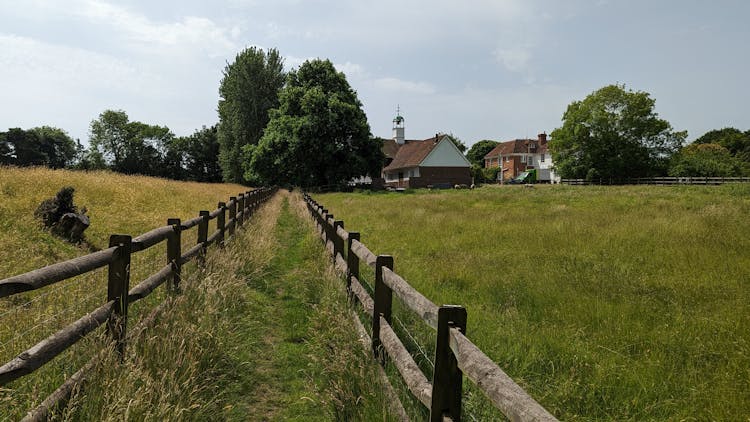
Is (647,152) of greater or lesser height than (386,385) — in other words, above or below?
above

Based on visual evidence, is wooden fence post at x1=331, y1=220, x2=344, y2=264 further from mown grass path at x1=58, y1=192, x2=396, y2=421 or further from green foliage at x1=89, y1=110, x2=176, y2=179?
green foliage at x1=89, y1=110, x2=176, y2=179

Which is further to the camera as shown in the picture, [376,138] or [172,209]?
[376,138]

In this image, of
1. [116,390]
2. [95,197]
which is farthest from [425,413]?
[95,197]

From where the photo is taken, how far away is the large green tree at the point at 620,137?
60.5 meters

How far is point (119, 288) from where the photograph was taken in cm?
374

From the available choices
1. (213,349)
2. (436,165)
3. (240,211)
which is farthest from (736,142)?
(213,349)

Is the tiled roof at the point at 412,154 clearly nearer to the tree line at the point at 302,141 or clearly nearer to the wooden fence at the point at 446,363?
the tree line at the point at 302,141

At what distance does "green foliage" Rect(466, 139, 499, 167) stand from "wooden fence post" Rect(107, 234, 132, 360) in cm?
11775

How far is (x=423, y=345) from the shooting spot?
4785mm

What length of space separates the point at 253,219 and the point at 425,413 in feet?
42.6

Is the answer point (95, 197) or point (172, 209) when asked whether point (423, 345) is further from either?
point (95, 197)

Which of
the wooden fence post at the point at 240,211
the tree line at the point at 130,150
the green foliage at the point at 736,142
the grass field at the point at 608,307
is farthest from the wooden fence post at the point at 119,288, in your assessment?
the green foliage at the point at 736,142

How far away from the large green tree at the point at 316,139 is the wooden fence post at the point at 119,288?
4010cm

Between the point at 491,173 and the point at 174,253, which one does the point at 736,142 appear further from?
the point at 174,253
